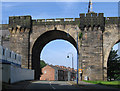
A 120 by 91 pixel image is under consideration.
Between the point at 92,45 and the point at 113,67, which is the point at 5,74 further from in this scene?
the point at 113,67

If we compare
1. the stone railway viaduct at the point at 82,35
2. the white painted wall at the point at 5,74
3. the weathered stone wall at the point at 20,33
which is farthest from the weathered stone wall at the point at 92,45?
the white painted wall at the point at 5,74

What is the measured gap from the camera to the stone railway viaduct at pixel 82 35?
4116 centimetres

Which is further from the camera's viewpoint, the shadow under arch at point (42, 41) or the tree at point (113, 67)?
the tree at point (113, 67)

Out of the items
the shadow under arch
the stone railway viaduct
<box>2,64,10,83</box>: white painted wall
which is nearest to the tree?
the shadow under arch

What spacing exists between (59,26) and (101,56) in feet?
33.3

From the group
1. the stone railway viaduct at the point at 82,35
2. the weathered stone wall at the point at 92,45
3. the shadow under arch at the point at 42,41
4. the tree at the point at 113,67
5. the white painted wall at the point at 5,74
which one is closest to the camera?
the white painted wall at the point at 5,74

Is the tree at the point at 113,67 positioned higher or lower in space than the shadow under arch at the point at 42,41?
lower

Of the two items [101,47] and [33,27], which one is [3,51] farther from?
[101,47]

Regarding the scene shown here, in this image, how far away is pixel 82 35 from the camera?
139ft

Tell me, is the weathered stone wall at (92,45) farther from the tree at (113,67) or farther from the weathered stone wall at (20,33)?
the tree at (113,67)

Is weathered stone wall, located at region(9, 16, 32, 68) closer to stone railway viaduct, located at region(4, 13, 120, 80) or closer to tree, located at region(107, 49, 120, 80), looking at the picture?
stone railway viaduct, located at region(4, 13, 120, 80)

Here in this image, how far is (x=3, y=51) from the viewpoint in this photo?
37312 mm

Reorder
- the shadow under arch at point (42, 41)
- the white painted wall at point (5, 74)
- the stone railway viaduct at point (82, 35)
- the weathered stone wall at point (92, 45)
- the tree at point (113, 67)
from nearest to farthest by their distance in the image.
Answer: the white painted wall at point (5, 74) → the weathered stone wall at point (92, 45) → the stone railway viaduct at point (82, 35) → the shadow under arch at point (42, 41) → the tree at point (113, 67)

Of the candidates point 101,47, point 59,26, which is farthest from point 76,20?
point 101,47
